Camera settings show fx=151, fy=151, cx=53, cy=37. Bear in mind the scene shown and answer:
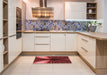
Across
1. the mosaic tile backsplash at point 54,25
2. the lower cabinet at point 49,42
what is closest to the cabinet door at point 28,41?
the lower cabinet at point 49,42

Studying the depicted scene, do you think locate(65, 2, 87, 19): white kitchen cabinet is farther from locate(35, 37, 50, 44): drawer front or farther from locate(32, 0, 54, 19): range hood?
locate(35, 37, 50, 44): drawer front

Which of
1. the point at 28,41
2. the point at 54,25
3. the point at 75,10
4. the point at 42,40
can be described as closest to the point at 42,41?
the point at 42,40

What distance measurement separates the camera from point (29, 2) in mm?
6184

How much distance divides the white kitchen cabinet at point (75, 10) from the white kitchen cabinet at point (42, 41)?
118 centimetres

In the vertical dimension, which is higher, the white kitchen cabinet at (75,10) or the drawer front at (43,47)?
the white kitchen cabinet at (75,10)

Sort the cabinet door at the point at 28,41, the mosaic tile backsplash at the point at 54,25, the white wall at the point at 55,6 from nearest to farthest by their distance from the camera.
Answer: the cabinet door at the point at 28,41 → the white wall at the point at 55,6 → the mosaic tile backsplash at the point at 54,25

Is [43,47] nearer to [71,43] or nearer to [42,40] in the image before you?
[42,40]

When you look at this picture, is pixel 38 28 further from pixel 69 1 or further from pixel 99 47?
pixel 99 47

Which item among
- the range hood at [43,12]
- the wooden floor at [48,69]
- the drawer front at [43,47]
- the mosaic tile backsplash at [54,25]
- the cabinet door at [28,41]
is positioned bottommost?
the wooden floor at [48,69]

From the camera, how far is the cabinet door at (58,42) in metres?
5.80

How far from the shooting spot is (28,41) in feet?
18.9

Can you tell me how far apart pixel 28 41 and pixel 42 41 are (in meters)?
0.53

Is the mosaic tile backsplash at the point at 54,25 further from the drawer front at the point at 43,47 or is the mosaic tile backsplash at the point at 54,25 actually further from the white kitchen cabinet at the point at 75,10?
the drawer front at the point at 43,47

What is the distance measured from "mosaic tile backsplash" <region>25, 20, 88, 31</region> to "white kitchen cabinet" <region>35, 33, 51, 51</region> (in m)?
0.62
